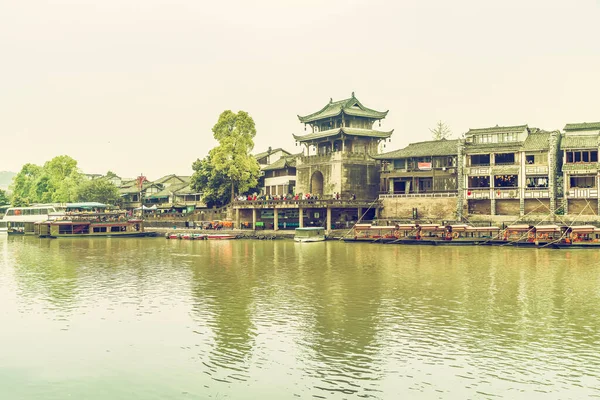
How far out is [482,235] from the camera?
196 ft

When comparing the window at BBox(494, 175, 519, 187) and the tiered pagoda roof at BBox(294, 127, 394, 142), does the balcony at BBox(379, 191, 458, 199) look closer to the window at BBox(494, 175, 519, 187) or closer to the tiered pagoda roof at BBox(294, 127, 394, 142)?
the window at BBox(494, 175, 519, 187)

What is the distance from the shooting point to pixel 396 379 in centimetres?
1741

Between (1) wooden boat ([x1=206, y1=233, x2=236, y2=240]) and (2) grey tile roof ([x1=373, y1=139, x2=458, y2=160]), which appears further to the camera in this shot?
(1) wooden boat ([x1=206, y1=233, x2=236, y2=240])

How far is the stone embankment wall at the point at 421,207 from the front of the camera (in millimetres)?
69812

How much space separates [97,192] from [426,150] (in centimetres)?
6563

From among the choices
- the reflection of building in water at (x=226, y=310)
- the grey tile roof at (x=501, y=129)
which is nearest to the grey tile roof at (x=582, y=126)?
the grey tile roof at (x=501, y=129)

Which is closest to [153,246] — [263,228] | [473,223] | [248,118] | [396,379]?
[263,228]

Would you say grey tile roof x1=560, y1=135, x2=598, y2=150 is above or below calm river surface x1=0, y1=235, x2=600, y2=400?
above

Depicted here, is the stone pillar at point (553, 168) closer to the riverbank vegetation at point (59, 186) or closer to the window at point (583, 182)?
the window at point (583, 182)

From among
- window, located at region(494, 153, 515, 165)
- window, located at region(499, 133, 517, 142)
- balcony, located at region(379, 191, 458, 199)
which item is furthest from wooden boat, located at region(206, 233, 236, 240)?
window, located at region(499, 133, 517, 142)

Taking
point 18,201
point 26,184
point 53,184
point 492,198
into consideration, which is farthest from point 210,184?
point 26,184

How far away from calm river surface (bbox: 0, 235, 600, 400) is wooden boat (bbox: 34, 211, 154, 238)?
138 ft

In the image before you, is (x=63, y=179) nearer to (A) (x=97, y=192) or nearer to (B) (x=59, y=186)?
(B) (x=59, y=186)

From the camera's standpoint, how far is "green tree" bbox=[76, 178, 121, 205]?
341 ft
